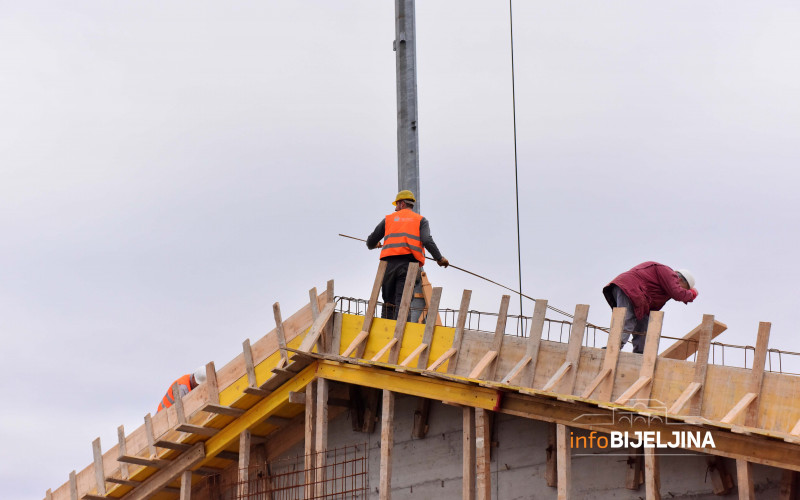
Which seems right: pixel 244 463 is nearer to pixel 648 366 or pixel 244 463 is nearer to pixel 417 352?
pixel 417 352

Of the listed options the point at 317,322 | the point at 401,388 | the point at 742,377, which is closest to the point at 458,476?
the point at 401,388

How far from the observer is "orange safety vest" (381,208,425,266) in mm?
17109

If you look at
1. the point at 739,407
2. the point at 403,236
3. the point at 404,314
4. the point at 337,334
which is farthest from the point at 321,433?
the point at 739,407

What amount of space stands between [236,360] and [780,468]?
24.9 ft

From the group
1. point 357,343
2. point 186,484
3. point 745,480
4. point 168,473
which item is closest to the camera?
point 745,480

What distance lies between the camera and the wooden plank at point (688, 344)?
14422mm

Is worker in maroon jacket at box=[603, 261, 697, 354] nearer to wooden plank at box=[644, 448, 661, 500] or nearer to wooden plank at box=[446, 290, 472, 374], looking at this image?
wooden plank at box=[446, 290, 472, 374]

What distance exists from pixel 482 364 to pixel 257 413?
3934 millimetres

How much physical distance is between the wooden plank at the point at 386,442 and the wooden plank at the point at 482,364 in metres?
1.21

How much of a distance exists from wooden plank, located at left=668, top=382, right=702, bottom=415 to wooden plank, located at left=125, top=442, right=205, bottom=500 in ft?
24.6

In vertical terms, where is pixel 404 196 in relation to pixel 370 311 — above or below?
above

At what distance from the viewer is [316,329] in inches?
648

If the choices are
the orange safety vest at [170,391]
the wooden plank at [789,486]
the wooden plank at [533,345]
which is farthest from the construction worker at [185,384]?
the wooden plank at [789,486]

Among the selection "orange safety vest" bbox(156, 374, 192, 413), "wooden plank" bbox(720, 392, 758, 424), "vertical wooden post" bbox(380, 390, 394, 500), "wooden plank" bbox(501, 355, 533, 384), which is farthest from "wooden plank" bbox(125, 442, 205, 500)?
"wooden plank" bbox(720, 392, 758, 424)
